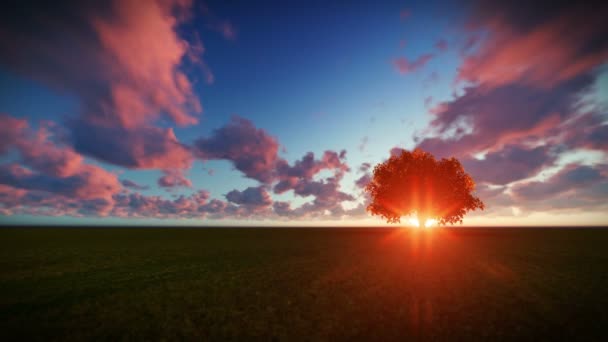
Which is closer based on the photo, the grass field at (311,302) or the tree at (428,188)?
the grass field at (311,302)

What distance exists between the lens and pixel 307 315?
11062 mm

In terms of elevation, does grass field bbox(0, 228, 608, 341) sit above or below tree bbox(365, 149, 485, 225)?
below

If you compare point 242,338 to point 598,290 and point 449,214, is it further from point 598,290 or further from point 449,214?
point 449,214

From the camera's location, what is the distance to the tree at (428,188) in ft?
121

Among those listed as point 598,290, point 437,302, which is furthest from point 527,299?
point 598,290

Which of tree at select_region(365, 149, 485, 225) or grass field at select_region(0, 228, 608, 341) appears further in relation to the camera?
tree at select_region(365, 149, 485, 225)

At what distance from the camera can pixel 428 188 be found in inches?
1447

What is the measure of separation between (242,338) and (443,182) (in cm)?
3695

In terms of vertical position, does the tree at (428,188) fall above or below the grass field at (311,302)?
above

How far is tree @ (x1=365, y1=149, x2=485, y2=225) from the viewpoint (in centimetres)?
3684

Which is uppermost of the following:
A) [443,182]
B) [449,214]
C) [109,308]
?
[443,182]

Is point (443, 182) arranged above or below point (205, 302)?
above

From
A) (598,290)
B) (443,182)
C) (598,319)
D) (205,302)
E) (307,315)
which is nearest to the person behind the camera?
(598,319)

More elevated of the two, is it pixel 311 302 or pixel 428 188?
pixel 428 188
